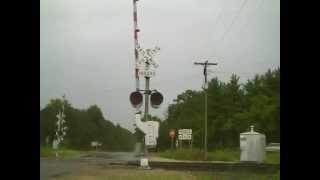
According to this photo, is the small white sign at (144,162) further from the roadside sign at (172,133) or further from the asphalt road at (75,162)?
the roadside sign at (172,133)

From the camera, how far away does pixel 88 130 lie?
17.2 feet

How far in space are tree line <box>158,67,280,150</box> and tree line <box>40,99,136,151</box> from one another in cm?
49

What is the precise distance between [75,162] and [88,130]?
0.38 m

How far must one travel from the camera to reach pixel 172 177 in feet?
16.9

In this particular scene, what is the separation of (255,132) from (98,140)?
184 cm

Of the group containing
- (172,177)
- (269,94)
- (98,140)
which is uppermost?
(269,94)

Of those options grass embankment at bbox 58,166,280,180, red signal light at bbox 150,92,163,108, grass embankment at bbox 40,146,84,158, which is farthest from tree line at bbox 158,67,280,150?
grass embankment at bbox 40,146,84,158

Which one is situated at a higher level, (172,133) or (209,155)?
(172,133)

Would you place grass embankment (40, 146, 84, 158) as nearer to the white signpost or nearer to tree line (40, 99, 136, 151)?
tree line (40, 99, 136, 151)

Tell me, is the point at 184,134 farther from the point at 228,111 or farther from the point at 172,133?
the point at 228,111

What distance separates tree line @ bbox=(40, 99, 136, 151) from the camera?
16.2ft

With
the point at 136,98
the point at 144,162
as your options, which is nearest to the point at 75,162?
the point at 144,162
